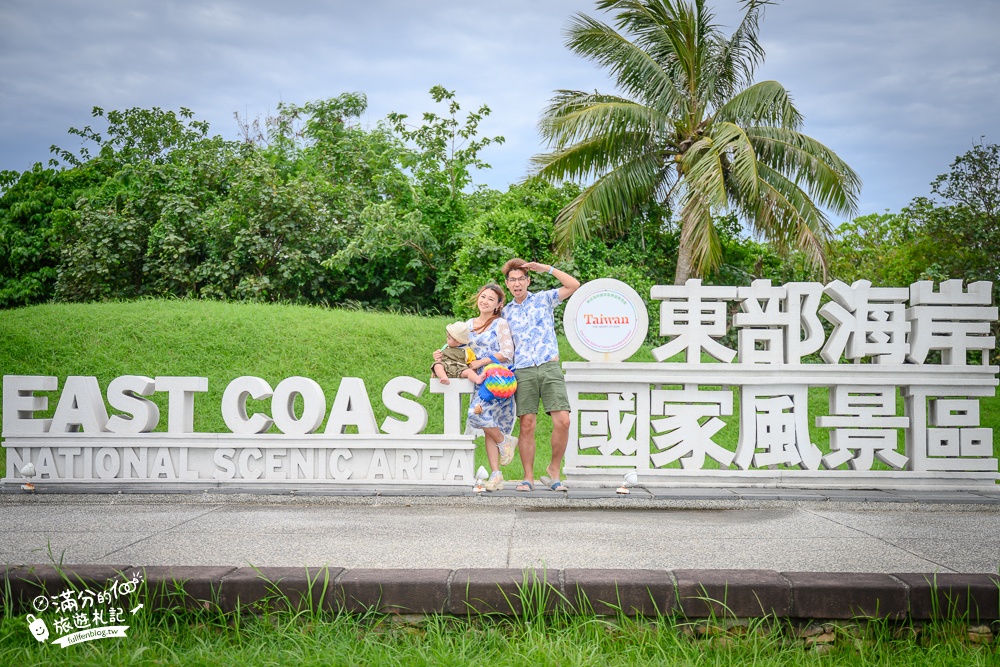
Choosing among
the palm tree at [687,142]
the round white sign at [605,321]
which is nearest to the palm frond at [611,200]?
the palm tree at [687,142]

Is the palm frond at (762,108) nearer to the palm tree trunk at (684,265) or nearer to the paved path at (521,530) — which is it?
the palm tree trunk at (684,265)

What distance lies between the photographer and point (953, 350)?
287 inches

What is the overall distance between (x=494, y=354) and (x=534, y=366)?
35 cm

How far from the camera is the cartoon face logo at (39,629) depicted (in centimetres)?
330

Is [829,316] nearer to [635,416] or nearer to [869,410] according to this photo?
[869,410]

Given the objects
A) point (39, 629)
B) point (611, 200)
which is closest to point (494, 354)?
point (39, 629)

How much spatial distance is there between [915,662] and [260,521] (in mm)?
4009

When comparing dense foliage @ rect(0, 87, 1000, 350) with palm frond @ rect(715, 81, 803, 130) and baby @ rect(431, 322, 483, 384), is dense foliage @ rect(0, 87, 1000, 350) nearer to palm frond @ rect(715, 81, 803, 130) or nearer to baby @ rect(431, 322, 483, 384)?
palm frond @ rect(715, 81, 803, 130)

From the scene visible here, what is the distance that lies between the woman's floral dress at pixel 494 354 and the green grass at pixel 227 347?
4808mm

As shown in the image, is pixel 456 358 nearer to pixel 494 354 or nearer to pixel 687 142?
pixel 494 354

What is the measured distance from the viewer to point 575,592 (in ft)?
11.3

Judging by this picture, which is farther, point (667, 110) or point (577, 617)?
point (667, 110)

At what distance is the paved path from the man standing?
16.4 inches

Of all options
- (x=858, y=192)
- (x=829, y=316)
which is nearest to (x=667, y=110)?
(x=858, y=192)
